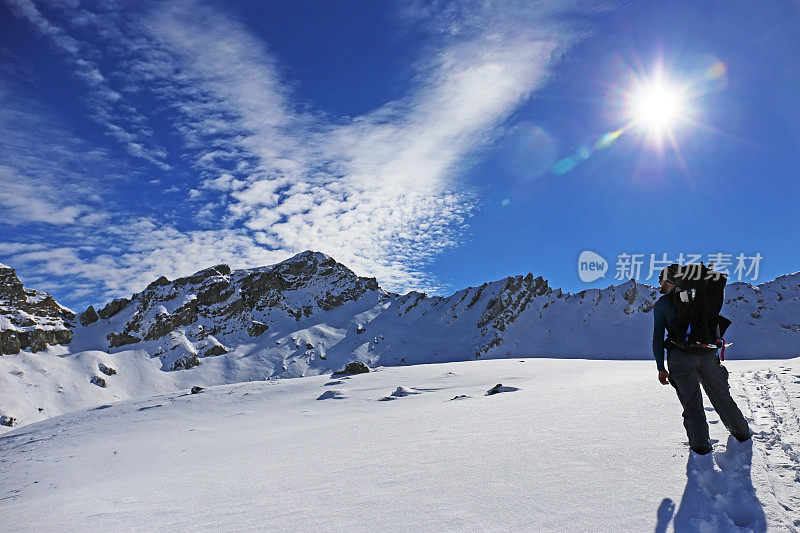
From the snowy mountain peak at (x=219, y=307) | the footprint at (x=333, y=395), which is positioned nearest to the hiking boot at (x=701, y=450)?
the footprint at (x=333, y=395)

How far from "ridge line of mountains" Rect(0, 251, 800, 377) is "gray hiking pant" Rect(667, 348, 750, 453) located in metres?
62.6

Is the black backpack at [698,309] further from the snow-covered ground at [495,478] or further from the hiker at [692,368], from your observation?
the snow-covered ground at [495,478]

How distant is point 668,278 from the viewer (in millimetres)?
4965

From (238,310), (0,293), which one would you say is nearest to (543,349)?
(238,310)

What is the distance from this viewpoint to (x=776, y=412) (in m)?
5.23

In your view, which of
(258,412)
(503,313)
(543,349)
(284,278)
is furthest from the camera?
(284,278)

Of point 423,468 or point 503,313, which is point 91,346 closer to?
point 503,313

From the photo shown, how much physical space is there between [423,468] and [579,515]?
179cm

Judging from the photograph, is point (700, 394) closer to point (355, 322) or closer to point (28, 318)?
point (355, 322)

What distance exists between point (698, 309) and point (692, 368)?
700 mm

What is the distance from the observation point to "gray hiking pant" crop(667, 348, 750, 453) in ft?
13.3

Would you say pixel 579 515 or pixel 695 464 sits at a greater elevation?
pixel 695 464

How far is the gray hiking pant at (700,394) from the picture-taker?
13.3 ft

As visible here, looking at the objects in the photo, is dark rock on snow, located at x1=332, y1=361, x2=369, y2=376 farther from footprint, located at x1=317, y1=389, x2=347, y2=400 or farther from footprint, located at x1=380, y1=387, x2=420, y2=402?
footprint, located at x1=380, y1=387, x2=420, y2=402
